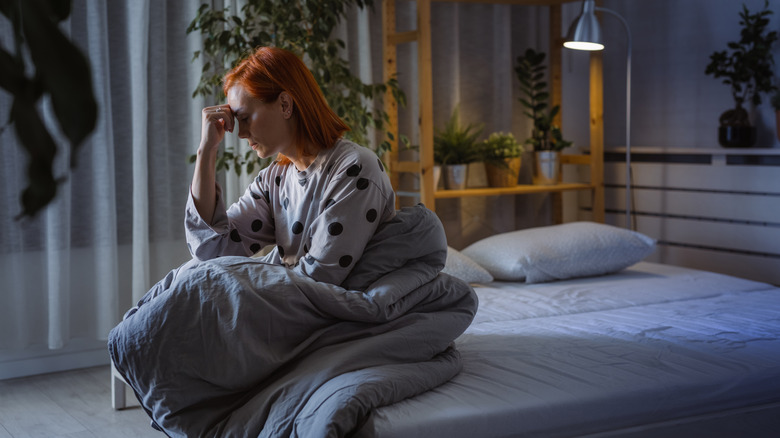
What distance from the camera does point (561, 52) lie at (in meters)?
3.86

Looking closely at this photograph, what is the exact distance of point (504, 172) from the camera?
3527 millimetres

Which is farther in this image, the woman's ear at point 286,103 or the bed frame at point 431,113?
the bed frame at point 431,113

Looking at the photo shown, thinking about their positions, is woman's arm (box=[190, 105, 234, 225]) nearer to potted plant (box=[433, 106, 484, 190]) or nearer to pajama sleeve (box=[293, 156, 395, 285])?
pajama sleeve (box=[293, 156, 395, 285])

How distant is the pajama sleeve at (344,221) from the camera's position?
165 centimetres

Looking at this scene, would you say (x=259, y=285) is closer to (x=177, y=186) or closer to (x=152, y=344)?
(x=152, y=344)

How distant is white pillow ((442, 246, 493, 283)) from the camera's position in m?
2.79

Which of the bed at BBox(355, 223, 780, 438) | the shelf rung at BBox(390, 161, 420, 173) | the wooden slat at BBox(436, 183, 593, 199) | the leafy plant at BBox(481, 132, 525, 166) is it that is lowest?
the bed at BBox(355, 223, 780, 438)

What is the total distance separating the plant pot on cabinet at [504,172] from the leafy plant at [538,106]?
0.60 ft

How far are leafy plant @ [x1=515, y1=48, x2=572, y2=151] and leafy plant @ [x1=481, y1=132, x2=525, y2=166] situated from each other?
166mm

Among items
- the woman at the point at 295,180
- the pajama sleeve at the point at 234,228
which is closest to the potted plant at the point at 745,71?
the woman at the point at 295,180

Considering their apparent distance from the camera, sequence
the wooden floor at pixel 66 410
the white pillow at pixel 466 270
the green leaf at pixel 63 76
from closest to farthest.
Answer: the green leaf at pixel 63 76 → the wooden floor at pixel 66 410 → the white pillow at pixel 466 270

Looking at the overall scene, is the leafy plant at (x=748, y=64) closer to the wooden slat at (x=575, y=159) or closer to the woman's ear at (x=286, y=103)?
the wooden slat at (x=575, y=159)

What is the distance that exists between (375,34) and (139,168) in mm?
1189

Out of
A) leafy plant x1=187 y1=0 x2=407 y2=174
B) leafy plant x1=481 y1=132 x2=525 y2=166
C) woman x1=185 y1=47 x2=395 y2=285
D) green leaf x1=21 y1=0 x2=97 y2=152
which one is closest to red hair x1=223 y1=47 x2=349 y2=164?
woman x1=185 y1=47 x2=395 y2=285
